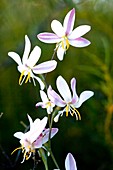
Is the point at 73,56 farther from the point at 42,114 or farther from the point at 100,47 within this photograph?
the point at 42,114

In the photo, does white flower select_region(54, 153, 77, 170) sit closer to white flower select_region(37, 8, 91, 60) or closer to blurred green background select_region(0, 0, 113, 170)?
white flower select_region(37, 8, 91, 60)

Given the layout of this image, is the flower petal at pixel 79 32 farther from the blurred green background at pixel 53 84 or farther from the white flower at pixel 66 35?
the blurred green background at pixel 53 84

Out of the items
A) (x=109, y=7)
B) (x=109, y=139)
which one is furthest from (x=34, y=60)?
(x=109, y=7)

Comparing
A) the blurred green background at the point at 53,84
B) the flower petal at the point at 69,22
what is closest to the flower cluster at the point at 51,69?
the flower petal at the point at 69,22

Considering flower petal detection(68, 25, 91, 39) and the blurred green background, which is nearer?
flower petal detection(68, 25, 91, 39)

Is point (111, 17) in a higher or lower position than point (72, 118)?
higher

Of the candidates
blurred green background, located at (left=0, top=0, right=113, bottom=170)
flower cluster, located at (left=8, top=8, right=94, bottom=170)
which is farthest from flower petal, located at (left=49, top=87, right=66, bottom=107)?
blurred green background, located at (left=0, top=0, right=113, bottom=170)
